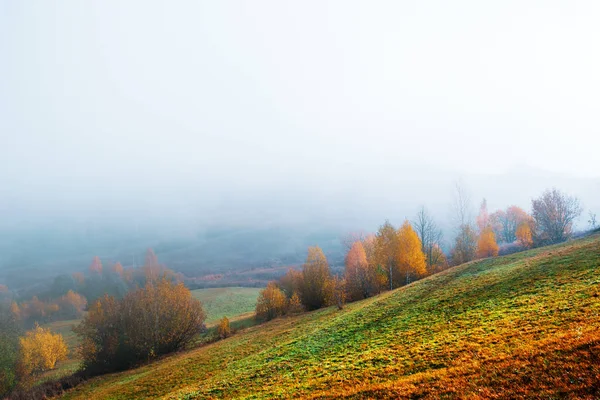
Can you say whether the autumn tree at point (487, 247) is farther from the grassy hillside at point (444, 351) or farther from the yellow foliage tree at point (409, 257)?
the grassy hillside at point (444, 351)

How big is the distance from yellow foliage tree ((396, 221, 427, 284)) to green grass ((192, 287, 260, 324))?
56.1m

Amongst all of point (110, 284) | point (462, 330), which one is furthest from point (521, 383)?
point (110, 284)

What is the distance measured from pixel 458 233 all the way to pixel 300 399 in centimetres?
9694

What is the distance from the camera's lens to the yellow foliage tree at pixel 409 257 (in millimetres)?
67688

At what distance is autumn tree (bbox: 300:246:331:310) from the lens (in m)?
66.9

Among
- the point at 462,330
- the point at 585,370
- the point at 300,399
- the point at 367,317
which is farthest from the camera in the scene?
Answer: the point at 367,317

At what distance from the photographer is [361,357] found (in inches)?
809

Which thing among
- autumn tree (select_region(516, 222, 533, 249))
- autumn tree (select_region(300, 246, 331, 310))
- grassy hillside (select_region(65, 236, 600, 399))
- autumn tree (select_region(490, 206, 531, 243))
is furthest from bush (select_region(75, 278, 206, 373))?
autumn tree (select_region(490, 206, 531, 243))

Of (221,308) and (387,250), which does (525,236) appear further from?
(221,308)

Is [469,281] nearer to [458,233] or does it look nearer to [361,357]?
[361,357]

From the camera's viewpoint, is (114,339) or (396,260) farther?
(396,260)

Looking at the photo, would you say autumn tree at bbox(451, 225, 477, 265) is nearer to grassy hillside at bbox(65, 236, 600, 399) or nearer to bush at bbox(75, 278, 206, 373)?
grassy hillside at bbox(65, 236, 600, 399)

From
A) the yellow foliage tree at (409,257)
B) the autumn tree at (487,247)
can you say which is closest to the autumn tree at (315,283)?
the yellow foliage tree at (409,257)

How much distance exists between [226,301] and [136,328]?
71550mm
